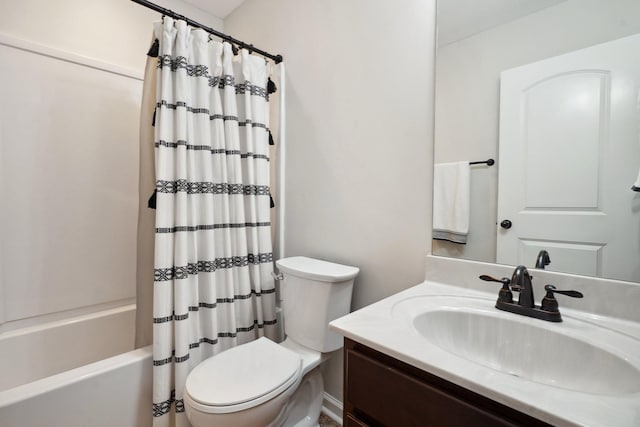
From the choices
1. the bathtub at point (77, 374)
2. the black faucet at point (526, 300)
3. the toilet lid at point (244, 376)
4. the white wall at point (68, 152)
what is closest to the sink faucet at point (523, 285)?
the black faucet at point (526, 300)

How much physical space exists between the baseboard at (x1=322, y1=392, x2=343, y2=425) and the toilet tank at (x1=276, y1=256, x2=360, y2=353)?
0.40 m

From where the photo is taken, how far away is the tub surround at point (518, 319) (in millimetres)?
448

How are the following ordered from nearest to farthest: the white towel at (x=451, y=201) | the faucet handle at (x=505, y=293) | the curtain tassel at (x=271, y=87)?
the faucet handle at (x=505, y=293)
the white towel at (x=451, y=201)
the curtain tassel at (x=271, y=87)

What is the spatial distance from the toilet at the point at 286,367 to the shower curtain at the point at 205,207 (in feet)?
0.69

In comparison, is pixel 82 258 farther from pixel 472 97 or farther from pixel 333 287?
pixel 472 97

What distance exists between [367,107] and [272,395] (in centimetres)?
130

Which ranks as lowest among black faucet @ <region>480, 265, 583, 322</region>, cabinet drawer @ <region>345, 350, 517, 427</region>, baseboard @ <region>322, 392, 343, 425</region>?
baseboard @ <region>322, 392, 343, 425</region>

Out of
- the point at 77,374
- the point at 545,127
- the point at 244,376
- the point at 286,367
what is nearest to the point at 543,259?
the point at 545,127

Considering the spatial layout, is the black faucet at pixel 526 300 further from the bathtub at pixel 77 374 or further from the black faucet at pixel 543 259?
the bathtub at pixel 77 374

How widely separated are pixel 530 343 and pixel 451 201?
54 centimetres

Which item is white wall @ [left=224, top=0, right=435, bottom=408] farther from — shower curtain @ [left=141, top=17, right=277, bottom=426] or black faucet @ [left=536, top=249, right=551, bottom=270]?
black faucet @ [left=536, top=249, right=551, bottom=270]

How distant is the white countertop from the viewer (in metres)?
0.43

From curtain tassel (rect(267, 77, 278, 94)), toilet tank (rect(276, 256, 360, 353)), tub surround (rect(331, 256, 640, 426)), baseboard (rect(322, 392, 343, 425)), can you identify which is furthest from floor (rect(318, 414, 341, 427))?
curtain tassel (rect(267, 77, 278, 94))

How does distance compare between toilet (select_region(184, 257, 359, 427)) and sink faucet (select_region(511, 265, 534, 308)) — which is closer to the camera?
sink faucet (select_region(511, 265, 534, 308))
